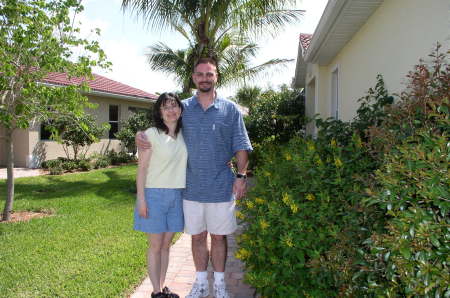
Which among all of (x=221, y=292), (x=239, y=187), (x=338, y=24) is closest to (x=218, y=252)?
(x=221, y=292)

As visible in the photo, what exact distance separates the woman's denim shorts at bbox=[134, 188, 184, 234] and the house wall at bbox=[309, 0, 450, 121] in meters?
2.38

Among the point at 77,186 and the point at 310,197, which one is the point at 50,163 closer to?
the point at 77,186

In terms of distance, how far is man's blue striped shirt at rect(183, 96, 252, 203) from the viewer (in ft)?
10.6

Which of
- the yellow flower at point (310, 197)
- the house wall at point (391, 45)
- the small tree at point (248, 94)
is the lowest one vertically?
the yellow flower at point (310, 197)

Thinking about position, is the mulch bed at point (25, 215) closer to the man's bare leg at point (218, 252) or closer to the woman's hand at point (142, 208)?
the woman's hand at point (142, 208)

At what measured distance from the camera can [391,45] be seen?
4.42 metres

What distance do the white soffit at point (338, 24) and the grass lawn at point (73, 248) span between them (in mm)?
4043

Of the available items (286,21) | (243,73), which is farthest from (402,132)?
(243,73)

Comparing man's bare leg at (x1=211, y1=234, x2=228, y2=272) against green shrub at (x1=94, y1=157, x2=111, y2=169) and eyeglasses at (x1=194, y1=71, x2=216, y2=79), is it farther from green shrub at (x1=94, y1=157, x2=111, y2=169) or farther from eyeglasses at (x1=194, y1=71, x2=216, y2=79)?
green shrub at (x1=94, y1=157, x2=111, y2=169)

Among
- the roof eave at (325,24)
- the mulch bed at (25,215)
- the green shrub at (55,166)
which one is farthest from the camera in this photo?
the green shrub at (55,166)

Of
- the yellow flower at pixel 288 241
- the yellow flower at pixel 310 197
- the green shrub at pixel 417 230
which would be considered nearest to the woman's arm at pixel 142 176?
the yellow flower at pixel 288 241

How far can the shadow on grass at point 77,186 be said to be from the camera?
26.8ft

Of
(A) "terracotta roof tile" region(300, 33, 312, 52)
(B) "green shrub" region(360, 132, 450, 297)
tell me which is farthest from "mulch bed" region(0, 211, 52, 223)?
(A) "terracotta roof tile" region(300, 33, 312, 52)

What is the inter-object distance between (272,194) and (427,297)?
1767mm
